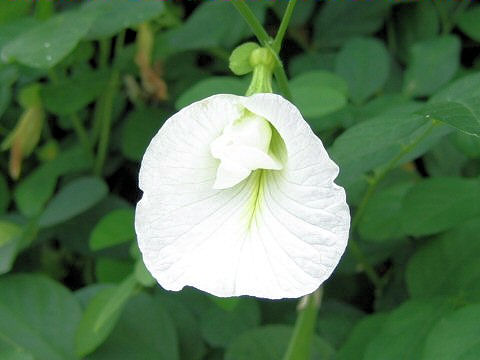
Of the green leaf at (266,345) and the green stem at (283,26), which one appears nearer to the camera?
the green stem at (283,26)

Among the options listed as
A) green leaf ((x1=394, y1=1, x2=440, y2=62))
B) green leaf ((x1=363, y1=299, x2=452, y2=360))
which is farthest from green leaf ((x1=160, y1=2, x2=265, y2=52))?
green leaf ((x1=363, y1=299, x2=452, y2=360))

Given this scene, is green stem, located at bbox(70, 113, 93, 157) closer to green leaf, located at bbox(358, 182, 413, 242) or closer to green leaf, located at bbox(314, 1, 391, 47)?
green leaf, located at bbox(314, 1, 391, 47)

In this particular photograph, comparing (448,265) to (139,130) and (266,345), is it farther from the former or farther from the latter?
(139,130)

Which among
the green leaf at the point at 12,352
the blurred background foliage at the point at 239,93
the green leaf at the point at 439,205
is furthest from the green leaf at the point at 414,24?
the green leaf at the point at 12,352

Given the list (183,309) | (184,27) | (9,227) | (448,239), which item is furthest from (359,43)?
(9,227)

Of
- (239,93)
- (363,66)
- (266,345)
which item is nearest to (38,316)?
(266,345)

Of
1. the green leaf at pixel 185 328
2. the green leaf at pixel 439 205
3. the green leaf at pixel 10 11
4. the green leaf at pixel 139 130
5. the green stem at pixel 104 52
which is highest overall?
the green leaf at pixel 10 11

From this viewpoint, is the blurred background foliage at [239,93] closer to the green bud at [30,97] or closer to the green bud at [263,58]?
the green bud at [30,97]
